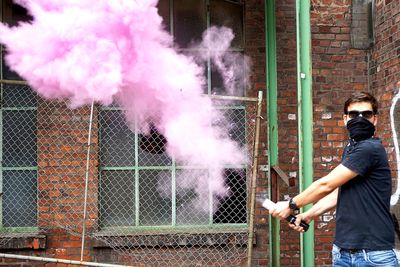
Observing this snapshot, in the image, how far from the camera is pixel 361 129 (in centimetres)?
347

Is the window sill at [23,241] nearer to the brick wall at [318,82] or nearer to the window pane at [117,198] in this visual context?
the window pane at [117,198]

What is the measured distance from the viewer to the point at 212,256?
5.91m

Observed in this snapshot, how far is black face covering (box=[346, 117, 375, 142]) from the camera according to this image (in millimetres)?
3469

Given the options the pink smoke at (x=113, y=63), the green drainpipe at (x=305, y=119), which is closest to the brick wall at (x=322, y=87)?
the pink smoke at (x=113, y=63)

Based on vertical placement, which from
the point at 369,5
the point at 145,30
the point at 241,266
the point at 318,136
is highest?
the point at 369,5

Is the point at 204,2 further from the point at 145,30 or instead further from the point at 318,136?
the point at 318,136

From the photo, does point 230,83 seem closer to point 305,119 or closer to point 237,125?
point 237,125

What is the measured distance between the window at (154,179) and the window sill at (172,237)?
5.4 inches

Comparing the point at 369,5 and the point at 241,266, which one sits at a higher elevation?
the point at 369,5

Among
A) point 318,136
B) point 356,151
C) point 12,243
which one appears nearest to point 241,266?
point 318,136

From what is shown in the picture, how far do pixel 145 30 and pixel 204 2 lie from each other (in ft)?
4.91

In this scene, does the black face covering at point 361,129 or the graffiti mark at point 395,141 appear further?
the graffiti mark at point 395,141

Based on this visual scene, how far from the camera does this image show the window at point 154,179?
19.6 feet

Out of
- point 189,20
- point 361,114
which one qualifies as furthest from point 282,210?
point 189,20
